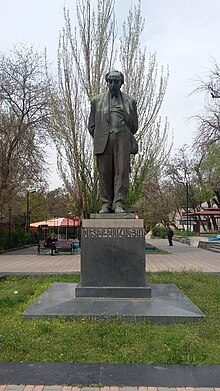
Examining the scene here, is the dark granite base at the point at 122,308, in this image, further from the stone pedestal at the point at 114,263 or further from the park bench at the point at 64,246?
the park bench at the point at 64,246

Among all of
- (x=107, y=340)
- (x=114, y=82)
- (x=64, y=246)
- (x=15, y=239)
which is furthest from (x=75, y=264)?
(x=15, y=239)

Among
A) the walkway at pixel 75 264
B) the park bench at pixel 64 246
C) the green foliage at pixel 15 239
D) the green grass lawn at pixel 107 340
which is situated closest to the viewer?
the green grass lawn at pixel 107 340

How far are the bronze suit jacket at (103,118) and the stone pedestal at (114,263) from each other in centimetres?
155

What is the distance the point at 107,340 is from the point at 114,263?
215 cm

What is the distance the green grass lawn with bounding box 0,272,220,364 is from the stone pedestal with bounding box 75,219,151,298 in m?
1.14

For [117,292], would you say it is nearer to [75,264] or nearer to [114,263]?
[114,263]

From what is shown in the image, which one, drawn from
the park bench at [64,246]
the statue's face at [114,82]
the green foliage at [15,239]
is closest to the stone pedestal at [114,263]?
the statue's face at [114,82]

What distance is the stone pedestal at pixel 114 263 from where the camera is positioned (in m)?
7.25

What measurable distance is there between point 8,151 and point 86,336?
22.5 meters

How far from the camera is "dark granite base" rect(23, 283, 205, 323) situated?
242 inches

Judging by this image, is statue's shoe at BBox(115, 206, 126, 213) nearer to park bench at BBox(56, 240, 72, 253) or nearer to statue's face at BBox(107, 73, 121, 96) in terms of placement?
statue's face at BBox(107, 73, 121, 96)

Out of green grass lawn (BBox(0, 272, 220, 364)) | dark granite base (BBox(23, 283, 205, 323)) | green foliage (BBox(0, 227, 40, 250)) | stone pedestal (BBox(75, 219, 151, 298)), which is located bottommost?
green grass lawn (BBox(0, 272, 220, 364))

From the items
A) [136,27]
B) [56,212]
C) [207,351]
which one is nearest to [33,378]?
[207,351]

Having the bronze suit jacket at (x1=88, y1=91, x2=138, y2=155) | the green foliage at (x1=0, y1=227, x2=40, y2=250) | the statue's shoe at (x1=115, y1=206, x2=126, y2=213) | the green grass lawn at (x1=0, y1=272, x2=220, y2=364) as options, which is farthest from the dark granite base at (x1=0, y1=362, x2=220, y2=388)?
the green foliage at (x1=0, y1=227, x2=40, y2=250)
